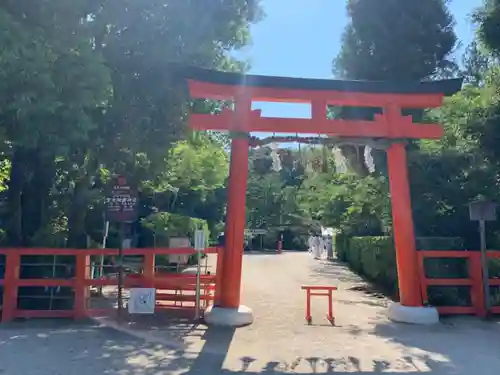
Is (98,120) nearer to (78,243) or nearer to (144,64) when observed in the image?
(144,64)

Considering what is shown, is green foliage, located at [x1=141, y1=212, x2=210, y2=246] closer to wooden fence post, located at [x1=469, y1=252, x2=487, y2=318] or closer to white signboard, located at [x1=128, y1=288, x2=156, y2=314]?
white signboard, located at [x1=128, y1=288, x2=156, y2=314]

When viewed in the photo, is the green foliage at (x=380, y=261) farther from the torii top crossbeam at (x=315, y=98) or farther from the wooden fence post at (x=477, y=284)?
the torii top crossbeam at (x=315, y=98)

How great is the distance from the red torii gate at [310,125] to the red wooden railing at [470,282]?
0.36 meters

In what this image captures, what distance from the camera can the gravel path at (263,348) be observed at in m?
6.54

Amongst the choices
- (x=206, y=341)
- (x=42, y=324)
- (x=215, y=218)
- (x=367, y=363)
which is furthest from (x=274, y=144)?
(x=215, y=218)

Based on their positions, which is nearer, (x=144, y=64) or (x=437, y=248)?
(x=144, y=64)

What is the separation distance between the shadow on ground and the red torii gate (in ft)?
3.46

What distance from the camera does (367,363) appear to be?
22.4 feet

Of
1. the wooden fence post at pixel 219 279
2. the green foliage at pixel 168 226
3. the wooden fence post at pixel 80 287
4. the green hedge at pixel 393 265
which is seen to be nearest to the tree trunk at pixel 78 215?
the wooden fence post at pixel 80 287

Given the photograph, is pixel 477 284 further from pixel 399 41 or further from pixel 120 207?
pixel 399 41

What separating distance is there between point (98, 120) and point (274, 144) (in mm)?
3315

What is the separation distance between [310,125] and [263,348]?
4232 millimetres

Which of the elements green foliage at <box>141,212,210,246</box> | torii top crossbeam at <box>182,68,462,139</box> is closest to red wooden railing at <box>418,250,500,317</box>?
torii top crossbeam at <box>182,68,462,139</box>

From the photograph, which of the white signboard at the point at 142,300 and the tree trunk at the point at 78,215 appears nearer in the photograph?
the white signboard at the point at 142,300
